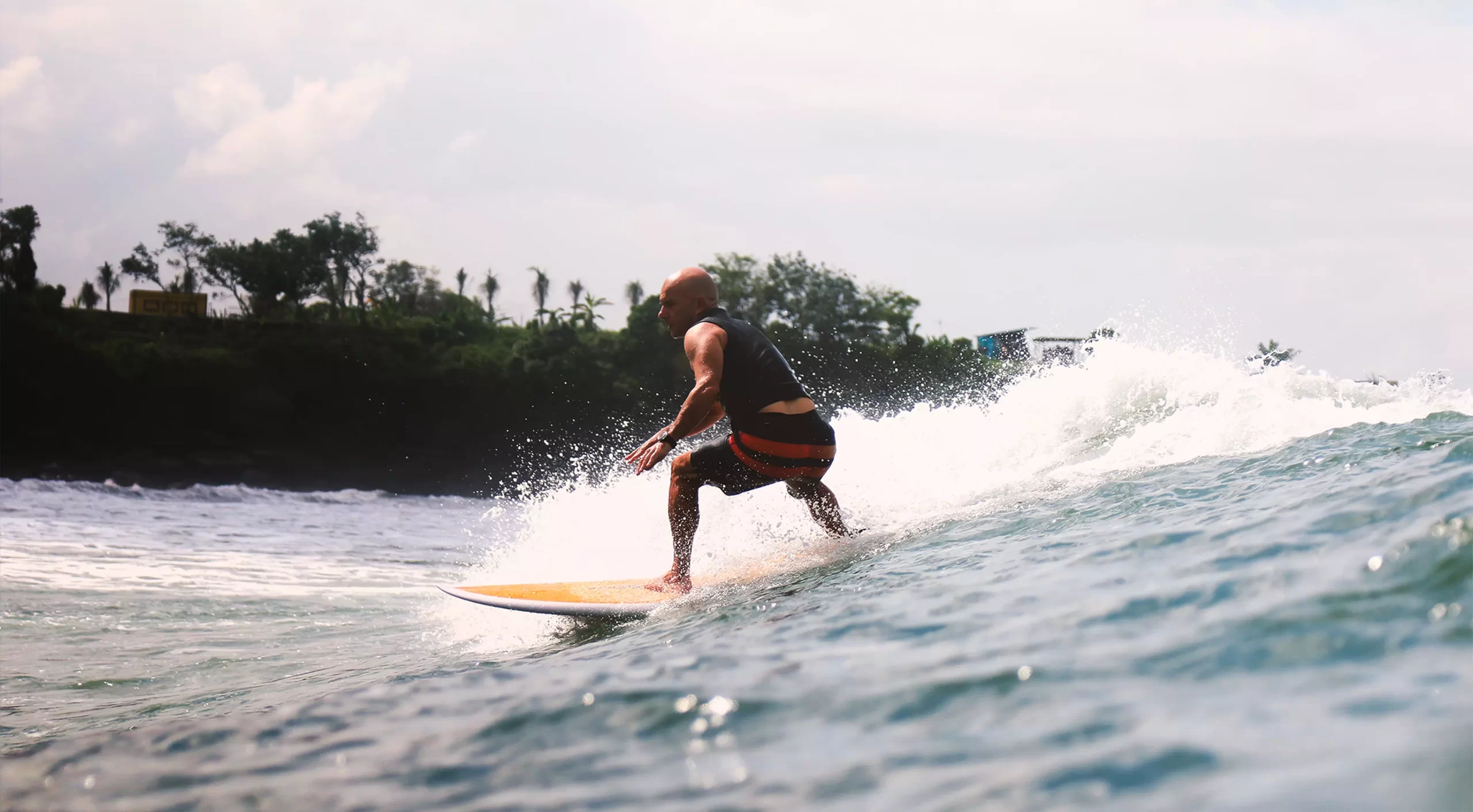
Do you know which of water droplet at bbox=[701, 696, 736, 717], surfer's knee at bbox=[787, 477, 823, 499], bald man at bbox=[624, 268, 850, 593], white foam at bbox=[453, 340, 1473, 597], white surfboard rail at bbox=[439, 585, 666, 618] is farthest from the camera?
white foam at bbox=[453, 340, 1473, 597]

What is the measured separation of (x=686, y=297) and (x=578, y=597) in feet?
4.93

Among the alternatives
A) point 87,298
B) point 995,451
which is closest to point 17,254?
point 87,298

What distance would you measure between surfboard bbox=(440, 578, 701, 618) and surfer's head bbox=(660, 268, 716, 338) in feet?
4.05

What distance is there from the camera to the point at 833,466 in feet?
26.9

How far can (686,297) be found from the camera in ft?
16.9

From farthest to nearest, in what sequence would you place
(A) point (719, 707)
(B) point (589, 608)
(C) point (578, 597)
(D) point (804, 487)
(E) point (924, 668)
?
1. (D) point (804, 487)
2. (C) point (578, 597)
3. (B) point (589, 608)
4. (E) point (924, 668)
5. (A) point (719, 707)

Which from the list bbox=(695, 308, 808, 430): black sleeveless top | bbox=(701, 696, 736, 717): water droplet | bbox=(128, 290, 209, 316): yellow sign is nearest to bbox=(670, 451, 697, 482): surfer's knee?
bbox=(695, 308, 808, 430): black sleeveless top

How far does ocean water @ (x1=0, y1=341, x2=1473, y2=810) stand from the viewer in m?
1.90

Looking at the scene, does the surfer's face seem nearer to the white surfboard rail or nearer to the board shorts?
the board shorts

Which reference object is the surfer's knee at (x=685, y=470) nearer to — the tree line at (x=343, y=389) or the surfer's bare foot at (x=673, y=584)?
the surfer's bare foot at (x=673, y=584)

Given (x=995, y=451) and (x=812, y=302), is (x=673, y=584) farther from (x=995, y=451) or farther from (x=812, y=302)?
(x=812, y=302)

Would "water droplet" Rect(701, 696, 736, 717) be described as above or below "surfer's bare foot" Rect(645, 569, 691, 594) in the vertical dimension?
above

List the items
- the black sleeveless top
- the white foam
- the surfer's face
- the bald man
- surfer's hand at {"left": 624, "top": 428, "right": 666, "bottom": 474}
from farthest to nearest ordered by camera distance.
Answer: the white foam, the surfer's face, the black sleeveless top, the bald man, surfer's hand at {"left": 624, "top": 428, "right": 666, "bottom": 474}

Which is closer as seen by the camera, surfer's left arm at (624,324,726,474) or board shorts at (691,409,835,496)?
surfer's left arm at (624,324,726,474)
